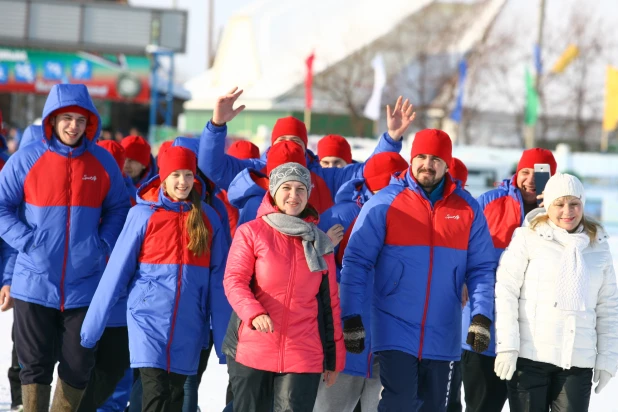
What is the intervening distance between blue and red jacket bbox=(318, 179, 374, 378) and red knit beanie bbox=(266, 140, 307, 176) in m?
0.30

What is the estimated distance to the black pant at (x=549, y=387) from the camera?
4.84 metres

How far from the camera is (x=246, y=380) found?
4469 millimetres

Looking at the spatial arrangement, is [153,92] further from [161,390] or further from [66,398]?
[161,390]

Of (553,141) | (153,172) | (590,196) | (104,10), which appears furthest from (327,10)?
(153,172)

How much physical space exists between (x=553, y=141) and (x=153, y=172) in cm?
3177

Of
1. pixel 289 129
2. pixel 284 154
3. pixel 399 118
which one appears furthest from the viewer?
pixel 399 118

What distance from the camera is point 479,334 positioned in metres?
4.74

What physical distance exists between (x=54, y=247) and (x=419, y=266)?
1.91 m

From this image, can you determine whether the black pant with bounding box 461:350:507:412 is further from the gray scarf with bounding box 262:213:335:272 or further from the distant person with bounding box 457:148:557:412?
the gray scarf with bounding box 262:213:335:272

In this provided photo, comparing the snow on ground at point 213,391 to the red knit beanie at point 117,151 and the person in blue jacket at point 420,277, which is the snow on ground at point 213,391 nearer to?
the red knit beanie at point 117,151

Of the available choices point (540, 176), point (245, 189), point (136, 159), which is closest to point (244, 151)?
point (136, 159)

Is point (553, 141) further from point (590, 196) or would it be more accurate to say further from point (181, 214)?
point (181, 214)

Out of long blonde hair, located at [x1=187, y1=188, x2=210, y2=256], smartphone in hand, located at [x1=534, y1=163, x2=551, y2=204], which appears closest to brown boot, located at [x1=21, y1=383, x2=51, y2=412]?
long blonde hair, located at [x1=187, y1=188, x2=210, y2=256]

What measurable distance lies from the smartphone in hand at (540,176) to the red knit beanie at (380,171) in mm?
880
